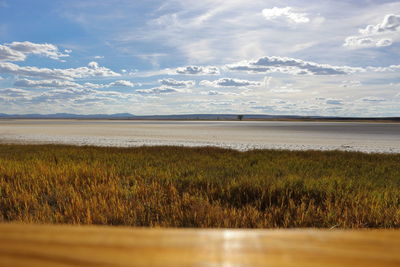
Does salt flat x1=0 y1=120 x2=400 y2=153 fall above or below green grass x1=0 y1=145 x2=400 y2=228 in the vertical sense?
below

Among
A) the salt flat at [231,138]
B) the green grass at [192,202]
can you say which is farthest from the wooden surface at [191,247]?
the salt flat at [231,138]

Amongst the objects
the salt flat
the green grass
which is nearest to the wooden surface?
the green grass

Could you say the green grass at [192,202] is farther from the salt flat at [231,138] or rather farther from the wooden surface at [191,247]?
the salt flat at [231,138]

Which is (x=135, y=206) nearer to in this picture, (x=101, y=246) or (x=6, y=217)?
(x=6, y=217)

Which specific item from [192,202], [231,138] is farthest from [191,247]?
[231,138]

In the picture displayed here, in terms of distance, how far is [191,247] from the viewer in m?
0.57

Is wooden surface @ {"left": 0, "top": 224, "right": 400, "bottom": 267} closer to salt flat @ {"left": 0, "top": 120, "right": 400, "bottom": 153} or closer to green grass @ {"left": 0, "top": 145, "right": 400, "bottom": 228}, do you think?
green grass @ {"left": 0, "top": 145, "right": 400, "bottom": 228}

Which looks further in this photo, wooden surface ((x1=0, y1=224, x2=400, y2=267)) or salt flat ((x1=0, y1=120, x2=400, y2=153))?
salt flat ((x1=0, y1=120, x2=400, y2=153))

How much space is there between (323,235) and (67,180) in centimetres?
915

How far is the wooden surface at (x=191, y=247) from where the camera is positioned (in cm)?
54

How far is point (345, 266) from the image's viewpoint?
54cm

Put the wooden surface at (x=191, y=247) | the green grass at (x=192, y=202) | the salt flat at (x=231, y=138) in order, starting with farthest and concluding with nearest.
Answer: the salt flat at (x=231, y=138) < the green grass at (x=192, y=202) < the wooden surface at (x=191, y=247)

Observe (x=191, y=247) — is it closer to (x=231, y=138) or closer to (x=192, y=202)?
(x=192, y=202)

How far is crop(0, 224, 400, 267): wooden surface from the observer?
540 mm
